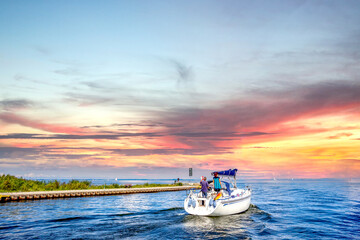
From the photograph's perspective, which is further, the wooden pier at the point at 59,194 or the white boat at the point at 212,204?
the wooden pier at the point at 59,194

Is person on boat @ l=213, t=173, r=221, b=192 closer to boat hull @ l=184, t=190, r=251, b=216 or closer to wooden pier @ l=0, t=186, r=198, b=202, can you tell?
boat hull @ l=184, t=190, r=251, b=216

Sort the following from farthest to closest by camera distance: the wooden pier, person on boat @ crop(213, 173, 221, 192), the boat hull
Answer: the wooden pier
person on boat @ crop(213, 173, 221, 192)
the boat hull

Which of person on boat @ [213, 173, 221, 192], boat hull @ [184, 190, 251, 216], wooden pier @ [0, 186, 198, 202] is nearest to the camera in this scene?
boat hull @ [184, 190, 251, 216]

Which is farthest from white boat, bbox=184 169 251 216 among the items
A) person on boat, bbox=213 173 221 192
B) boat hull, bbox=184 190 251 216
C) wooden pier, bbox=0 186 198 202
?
wooden pier, bbox=0 186 198 202

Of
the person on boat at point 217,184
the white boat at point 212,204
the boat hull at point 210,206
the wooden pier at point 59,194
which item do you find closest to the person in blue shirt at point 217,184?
the person on boat at point 217,184

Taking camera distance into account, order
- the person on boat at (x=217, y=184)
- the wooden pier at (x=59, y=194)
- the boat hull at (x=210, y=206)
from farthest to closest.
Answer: the wooden pier at (x=59, y=194)
the person on boat at (x=217, y=184)
the boat hull at (x=210, y=206)

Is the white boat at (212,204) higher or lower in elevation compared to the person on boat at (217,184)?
lower

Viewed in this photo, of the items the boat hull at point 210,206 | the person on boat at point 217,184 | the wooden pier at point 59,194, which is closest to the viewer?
the boat hull at point 210,206

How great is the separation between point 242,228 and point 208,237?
17.4 ft

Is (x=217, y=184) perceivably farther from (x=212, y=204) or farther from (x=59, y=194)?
(x=59, y=194)

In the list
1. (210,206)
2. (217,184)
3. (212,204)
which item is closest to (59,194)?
(217,184)

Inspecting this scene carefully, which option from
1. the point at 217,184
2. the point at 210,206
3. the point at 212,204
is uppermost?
the point at 217,184

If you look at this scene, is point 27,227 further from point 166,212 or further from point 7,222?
point 166,212

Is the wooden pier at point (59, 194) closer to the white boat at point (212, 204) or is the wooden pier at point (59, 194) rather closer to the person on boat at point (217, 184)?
the white boat at point (212, 204)
